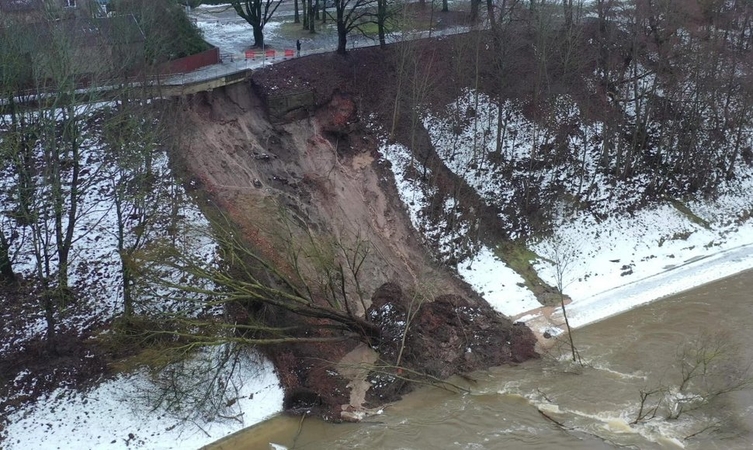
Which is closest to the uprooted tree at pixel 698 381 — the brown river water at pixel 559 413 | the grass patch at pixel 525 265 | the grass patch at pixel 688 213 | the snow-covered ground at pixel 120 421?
the brown river water at pixel 559 413

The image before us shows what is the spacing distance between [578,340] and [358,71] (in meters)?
18.6

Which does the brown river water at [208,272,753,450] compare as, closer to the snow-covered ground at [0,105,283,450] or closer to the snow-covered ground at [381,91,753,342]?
the snow-covered ground at [0,105,283,450]

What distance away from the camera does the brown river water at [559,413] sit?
63.5 ft

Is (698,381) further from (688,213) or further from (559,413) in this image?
(688,213)

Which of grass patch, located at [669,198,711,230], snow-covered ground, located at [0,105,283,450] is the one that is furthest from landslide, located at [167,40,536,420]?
grass patch, located at [669,198,711,230]

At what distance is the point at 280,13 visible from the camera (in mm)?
46250

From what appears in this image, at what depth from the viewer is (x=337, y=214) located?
28.7 m

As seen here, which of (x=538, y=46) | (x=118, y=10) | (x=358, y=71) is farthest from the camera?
(x=358, y=71)

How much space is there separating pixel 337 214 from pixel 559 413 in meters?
12.6

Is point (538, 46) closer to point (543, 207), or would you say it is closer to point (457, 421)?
point (543, 207)

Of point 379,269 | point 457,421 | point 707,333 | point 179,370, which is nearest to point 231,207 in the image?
point 379,269

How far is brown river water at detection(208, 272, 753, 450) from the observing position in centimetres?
1934

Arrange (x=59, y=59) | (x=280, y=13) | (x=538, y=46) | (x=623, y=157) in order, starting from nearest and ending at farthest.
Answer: (x=59, y=59)
(x=538, y=46)
(x=623, y=157)
(x=280, y=13)

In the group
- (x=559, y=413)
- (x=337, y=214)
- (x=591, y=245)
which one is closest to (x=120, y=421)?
(x=337, y=214)
